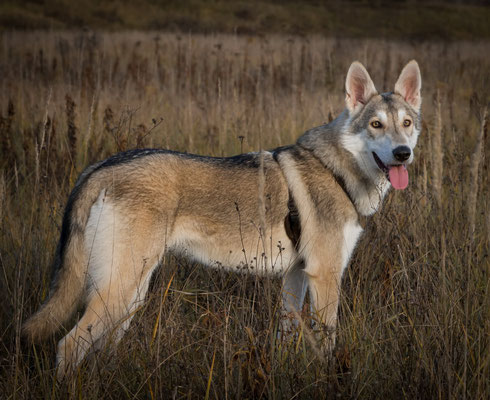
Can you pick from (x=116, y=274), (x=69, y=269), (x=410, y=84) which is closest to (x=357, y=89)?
(x=410, y=84)

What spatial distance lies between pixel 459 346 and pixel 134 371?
1.55 metres

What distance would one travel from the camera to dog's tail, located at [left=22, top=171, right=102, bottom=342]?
252 centimetres

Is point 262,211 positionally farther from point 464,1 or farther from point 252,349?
point 464,1

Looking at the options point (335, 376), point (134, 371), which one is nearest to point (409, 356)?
point (335, 376)

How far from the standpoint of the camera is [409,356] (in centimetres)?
231

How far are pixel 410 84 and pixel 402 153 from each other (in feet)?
2.69

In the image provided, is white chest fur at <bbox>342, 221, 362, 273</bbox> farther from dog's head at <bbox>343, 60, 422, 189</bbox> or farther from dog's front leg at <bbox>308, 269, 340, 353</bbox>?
dog's head at <bbox>343, 60, 422, 189</bbox>

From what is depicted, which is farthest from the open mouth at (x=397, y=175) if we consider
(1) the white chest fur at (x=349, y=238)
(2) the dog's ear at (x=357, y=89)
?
(2) the dog's ear at (x=357, y=89)

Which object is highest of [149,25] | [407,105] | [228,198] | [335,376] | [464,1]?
[464,1]

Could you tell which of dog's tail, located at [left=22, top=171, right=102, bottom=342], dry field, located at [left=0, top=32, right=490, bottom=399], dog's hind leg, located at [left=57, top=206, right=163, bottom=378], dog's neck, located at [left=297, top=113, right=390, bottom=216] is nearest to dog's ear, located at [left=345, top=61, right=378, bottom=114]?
dog's neck, located at [left=297, top=113, right=390, bottom=216]

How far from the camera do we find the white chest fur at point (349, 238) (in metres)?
3.15

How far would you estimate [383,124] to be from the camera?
11.0ft

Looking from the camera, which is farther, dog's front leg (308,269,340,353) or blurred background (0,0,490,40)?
blurred background (0,0,490,40)

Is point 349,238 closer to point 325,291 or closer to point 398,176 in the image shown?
point 325,291
